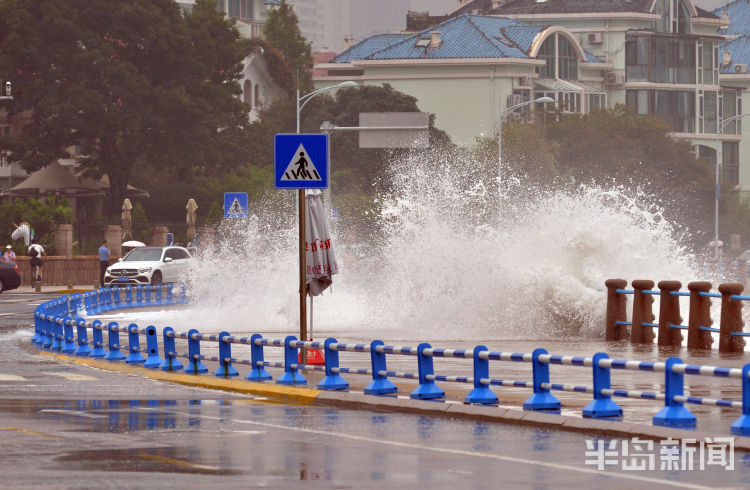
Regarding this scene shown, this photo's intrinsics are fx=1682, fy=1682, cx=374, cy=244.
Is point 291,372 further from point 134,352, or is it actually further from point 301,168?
point 134,352

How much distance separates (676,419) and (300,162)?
26.9 feet

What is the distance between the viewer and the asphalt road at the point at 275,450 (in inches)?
497

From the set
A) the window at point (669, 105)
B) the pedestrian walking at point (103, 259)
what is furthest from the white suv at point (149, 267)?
the window at point (669, 105)

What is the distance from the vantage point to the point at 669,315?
28031 millimetres

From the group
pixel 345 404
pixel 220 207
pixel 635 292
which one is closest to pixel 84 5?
pixel 220 207

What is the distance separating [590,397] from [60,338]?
519 inches

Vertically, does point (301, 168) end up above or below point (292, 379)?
above

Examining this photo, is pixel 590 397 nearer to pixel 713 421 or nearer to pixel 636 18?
pixel 713 421

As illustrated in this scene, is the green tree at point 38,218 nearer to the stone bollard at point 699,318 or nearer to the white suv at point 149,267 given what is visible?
the white suv at point 149,267

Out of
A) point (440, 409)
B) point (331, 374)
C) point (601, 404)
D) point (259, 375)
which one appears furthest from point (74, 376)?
point (601, 404)

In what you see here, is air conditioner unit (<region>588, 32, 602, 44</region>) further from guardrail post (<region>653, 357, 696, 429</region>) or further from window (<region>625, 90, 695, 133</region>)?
guardrail post (<region>653, 357, 696, 429</region>)

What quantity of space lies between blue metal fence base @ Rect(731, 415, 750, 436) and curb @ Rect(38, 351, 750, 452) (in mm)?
219

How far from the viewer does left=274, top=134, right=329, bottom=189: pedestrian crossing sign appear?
22.2 meters

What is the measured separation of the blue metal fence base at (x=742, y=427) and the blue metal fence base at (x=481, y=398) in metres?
3.63
